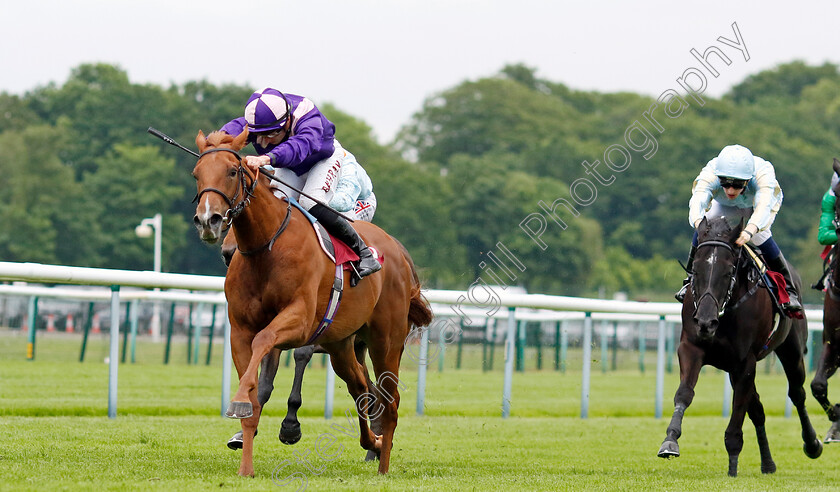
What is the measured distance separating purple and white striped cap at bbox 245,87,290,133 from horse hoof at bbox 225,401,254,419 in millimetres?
1908

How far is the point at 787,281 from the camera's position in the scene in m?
8.96

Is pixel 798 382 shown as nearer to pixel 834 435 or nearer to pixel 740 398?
pixel 834 435

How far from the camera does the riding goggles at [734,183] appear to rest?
848cm

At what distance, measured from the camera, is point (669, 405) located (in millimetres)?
15148

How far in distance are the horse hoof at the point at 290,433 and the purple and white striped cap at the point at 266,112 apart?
1963 mm

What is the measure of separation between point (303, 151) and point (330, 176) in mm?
547

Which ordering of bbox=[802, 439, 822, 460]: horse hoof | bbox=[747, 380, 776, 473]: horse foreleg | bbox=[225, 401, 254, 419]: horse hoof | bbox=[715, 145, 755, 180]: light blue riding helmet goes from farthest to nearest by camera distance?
1. bbox=[802, 439, 822, 460]: horse hoof
2. bbox=[747, 380, 776, 473]: horse foreleg
3. bbox=[715, 145, 755, 180]: light blue riding helmet
4. bbox=[225, 401, 254, 419]: horse hoof

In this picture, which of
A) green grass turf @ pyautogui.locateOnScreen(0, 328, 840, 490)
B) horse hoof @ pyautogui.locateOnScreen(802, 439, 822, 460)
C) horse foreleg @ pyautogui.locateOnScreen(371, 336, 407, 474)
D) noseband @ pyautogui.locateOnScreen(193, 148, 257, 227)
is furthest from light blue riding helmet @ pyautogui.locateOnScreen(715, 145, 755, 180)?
noseband @ pyautogui.locateOnScreen(193, 148, 257, 227)

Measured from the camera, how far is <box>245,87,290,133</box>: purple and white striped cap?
7.14m

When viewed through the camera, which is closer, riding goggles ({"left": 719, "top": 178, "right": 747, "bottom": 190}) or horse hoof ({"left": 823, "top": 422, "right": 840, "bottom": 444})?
riding goggles ({"left": 719, "top": 178, "right": 747, "bottom": 190})

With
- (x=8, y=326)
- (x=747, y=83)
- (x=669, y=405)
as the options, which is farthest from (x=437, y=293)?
(x=747, y=83)

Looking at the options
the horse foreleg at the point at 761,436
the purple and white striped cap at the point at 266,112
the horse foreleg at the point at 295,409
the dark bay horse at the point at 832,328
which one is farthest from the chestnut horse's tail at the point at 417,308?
the dark bay horse at the point at 832,328

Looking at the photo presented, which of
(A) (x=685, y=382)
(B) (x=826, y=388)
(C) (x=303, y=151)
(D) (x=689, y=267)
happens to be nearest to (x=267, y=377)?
(C) (x=303, y=151)

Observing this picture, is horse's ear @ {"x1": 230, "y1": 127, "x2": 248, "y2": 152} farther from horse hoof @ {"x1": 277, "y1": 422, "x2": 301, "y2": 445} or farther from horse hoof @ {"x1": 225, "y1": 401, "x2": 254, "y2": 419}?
horse hoof @ {"x1": 277, "y1": 422, "x2": 301, "y2": 445}
